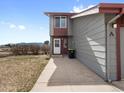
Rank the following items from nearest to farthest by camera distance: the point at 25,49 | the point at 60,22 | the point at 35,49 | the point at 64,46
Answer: the point at 60,22, the point at 64,46, the point at 25,49, the point at 35,49

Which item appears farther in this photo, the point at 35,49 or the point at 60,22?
the point at 35,49

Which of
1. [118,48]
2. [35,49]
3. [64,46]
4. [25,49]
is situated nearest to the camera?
[118,48]

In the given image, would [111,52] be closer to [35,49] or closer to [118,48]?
[118,48]

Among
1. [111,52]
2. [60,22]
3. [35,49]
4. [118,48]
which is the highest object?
[60,22]

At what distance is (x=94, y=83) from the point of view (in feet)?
33.0

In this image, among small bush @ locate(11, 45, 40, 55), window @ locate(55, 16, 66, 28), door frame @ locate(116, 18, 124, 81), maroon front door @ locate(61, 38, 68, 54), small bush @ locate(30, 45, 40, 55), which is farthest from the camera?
small bush @ locate(30, 45, 40, 55)

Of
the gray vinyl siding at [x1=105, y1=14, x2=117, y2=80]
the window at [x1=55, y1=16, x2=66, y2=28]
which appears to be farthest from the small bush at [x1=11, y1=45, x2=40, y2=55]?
the gray vinyl siding at [x1=105, y1=14, x2=117, y2=80]

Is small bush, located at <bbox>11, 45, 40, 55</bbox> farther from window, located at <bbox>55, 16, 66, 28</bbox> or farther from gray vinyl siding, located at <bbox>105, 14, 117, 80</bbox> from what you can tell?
gray vinyl siding, located at <bbox>105, 14, 117, 80</bbox>

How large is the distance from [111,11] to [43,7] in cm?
1952

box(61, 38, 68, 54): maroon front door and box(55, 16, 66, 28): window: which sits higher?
box(55, 16, 66, 28): window

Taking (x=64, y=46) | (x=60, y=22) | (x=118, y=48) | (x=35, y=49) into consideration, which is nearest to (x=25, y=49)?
(x=35, y=49)

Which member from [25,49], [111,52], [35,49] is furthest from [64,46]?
[111,52]

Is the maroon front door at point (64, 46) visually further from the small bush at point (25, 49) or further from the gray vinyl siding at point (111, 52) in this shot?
the gray vinyl siding at point (111, 52)

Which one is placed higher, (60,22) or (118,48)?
(60,22)
